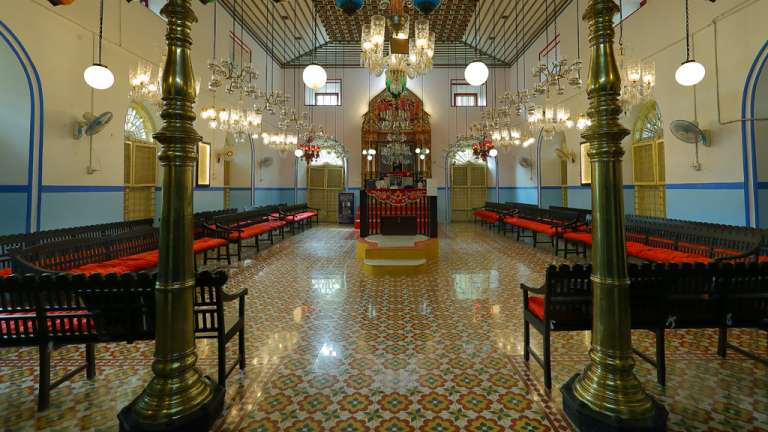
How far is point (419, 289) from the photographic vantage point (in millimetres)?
4859

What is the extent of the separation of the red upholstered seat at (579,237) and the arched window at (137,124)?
967 centimetres

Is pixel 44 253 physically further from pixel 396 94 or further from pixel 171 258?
pixel 396 94

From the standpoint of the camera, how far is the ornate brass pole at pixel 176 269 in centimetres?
175

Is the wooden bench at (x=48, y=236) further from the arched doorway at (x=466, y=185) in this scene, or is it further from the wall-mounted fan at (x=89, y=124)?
the arched doorway at (x=466, y=185)

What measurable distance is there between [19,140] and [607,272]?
24.3 feet

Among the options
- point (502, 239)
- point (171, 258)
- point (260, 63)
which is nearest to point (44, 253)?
point (171, 258)

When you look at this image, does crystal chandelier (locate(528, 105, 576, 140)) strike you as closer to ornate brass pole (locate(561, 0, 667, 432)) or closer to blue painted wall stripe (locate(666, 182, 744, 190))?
blue painted wall stripe (locate(666, 182, 744, 190))

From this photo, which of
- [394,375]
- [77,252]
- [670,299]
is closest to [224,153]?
[77,252]

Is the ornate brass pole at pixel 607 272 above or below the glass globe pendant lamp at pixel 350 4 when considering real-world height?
below

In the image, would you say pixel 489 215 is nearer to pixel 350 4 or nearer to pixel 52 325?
pixel 350 4

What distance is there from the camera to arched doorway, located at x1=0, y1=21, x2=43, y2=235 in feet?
16.3

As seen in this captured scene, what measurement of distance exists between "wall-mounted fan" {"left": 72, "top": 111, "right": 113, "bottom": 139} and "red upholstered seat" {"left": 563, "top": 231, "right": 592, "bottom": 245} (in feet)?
28.5

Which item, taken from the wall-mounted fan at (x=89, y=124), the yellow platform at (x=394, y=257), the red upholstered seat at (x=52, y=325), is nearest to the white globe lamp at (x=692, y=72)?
the yellow platform at (x=394, y=257)

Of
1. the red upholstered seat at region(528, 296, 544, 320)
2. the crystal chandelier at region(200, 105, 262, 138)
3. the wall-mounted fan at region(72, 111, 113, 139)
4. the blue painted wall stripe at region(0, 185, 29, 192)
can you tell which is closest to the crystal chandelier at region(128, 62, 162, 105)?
the wall-mounted fan at region(72, 111, 113, 139)
